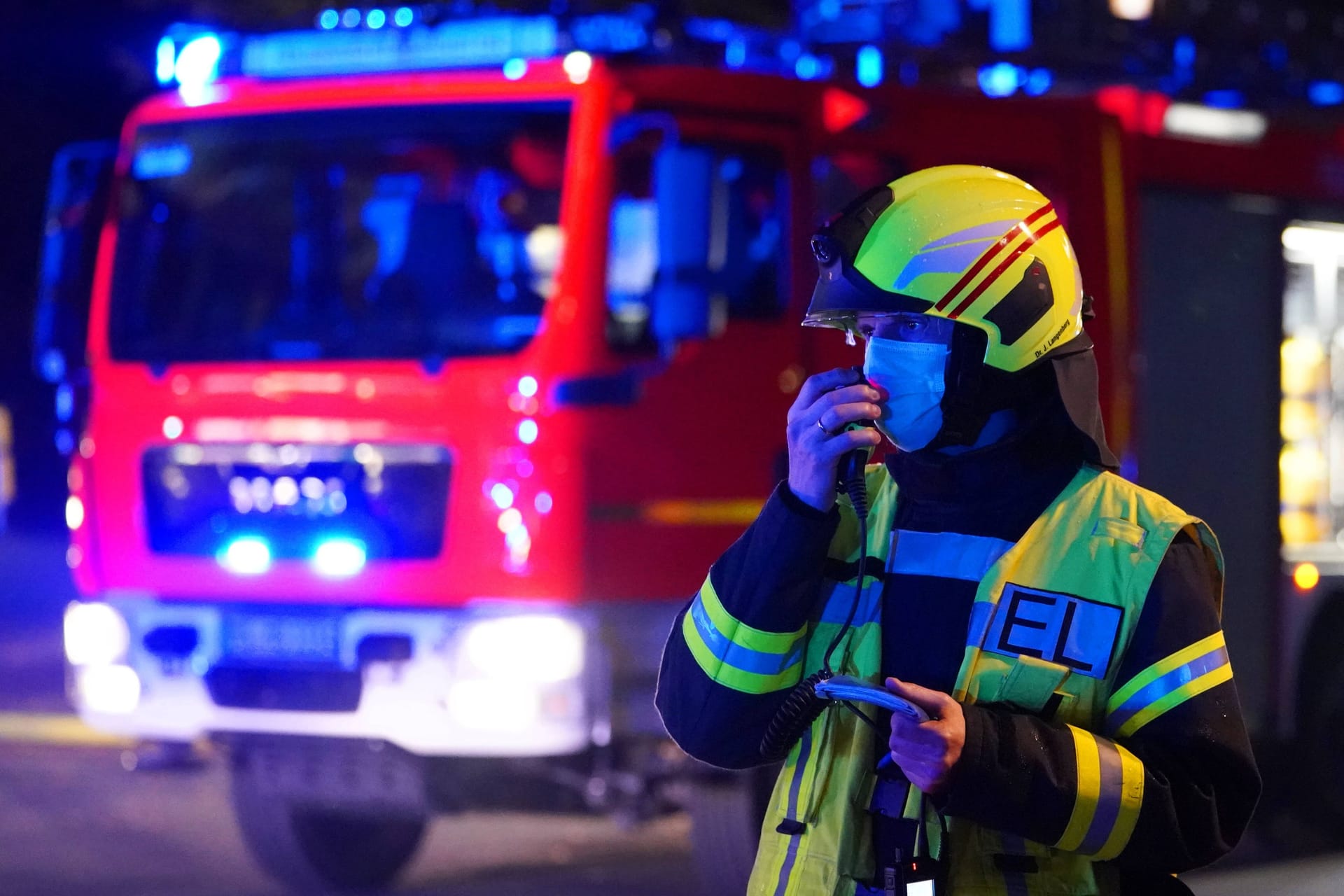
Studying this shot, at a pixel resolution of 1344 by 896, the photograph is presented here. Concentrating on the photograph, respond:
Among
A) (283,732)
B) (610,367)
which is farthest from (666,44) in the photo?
(283,732)

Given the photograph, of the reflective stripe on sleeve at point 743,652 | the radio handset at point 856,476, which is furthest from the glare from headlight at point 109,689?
the radio handset at point 856,476

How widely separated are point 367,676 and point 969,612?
11.8ft

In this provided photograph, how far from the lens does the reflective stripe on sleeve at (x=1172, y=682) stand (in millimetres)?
2189

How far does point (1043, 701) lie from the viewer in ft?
7.35

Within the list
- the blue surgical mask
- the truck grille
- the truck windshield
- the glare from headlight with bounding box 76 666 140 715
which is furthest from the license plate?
the blue surgical mask

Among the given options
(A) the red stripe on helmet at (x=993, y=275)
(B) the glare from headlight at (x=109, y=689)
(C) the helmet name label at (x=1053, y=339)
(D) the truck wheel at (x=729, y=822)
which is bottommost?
(D) the truck wheel at (x=729, y=822)

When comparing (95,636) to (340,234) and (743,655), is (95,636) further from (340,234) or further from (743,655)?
(743,655)

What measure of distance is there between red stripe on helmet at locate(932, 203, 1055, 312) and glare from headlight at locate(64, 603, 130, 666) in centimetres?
428

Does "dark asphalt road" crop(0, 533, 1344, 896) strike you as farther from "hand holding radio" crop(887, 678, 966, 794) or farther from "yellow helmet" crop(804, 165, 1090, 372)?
"hand holding radio" crop(887, 678, 966, 794)

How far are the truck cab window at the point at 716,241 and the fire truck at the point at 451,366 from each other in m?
0.01

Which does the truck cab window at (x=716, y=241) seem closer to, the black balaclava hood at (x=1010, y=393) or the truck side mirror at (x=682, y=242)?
the truck side mirror at (x=682, y=242)

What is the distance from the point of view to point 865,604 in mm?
2387

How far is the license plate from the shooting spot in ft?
18.8

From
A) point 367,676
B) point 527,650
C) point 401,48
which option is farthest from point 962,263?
point 401,48
